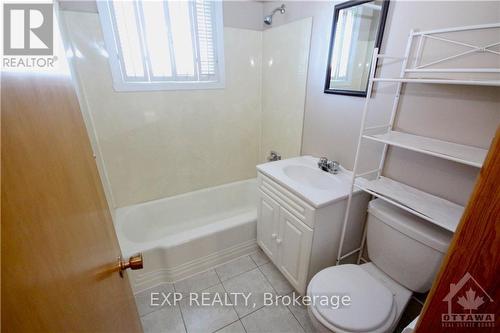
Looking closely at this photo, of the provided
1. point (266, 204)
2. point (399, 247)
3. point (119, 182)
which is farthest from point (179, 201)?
point (399, 247)

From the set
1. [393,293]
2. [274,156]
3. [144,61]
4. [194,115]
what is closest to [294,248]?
[393,293]

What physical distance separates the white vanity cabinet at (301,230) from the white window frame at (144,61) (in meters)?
1.07

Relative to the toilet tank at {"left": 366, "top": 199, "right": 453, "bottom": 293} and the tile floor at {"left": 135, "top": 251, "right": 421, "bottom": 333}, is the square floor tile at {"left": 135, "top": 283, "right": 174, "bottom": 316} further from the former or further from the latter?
the toilet tank at {"left": 366, "top": 199, "right": 453, "bottom": 293}

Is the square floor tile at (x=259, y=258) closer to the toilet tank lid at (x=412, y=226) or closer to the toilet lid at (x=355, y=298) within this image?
the toilet lid at (x=355, y=298)

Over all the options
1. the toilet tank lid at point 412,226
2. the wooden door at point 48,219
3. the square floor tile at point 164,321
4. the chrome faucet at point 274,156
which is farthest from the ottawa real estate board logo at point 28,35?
the chrome faucet at point 274,156

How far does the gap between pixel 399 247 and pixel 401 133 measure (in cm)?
61

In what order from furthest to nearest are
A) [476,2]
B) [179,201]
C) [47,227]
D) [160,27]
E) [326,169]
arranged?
[179,201] → [160,27] → [326,169] → [476,2] → [47,227]

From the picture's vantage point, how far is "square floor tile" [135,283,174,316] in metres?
1.54

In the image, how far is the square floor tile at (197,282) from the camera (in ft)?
5.58

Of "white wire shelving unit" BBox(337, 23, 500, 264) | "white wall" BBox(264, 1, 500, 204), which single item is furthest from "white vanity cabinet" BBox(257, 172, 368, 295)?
"white wall" BBox(264, 1, 500, 204)

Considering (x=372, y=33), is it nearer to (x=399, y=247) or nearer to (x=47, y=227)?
(x=399, y=247)

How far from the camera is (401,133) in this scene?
1.24 meters
